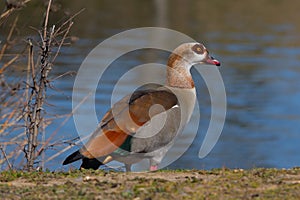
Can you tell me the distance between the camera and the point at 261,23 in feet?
111

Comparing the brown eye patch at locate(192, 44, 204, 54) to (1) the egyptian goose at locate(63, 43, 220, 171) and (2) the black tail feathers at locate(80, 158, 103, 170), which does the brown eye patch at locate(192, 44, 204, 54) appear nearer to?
(1) the egyptian goose at locate(63, 43, 220, 171)

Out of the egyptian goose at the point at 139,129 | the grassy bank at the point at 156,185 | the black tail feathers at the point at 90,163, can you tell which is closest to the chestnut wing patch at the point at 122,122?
the egyptian goose at the point at 139,129

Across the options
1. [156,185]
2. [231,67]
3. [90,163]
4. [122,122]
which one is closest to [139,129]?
[122,122]

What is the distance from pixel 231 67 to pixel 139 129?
54.7 ft

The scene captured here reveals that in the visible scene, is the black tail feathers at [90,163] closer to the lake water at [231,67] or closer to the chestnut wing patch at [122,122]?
the chestnut wing patch at [122,122]

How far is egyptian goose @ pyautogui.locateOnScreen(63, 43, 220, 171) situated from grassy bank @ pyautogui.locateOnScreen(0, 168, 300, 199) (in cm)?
72

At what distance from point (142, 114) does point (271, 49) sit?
64.7 feet

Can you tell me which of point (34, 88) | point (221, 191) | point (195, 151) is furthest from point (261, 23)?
point (221, 191)

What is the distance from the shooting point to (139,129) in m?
8.45

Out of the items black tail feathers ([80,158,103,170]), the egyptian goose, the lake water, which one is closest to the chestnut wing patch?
the egyptian goose

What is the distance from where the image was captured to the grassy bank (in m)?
6.59

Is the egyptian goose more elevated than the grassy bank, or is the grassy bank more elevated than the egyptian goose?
the egyptian goose

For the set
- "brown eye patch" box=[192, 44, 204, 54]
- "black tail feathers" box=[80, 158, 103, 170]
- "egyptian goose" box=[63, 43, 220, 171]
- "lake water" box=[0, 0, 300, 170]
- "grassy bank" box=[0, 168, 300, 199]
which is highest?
"lake water" box=[0, 0, 300, 170]

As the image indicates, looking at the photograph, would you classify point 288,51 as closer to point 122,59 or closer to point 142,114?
point 122,59
